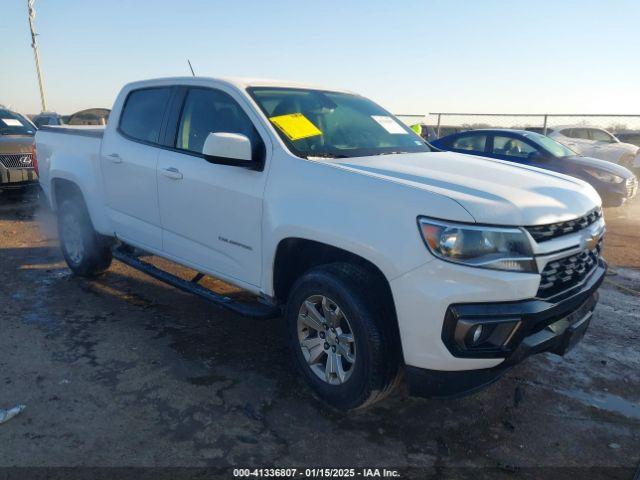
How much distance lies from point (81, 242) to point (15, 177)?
5.33 m

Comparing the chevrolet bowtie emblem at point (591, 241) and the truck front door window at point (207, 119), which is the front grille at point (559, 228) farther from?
the truck front door window at point (207, 119)

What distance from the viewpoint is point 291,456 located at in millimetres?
2623

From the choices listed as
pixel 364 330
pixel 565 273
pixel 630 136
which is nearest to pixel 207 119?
pixel 364 330

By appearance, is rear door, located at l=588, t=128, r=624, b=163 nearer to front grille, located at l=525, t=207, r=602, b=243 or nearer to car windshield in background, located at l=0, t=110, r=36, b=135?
front grille, located at l=525, t=207, r=602, b=243

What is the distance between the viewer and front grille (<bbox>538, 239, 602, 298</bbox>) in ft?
8.29

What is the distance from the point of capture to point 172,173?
381cm

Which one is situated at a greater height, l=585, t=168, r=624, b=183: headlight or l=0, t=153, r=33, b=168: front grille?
l=0, t=153, r=33, b=168: front grille

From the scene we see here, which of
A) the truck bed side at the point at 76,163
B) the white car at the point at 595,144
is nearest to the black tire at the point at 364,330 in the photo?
the truck bed side at the point at 76,163

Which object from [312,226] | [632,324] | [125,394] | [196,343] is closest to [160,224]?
[196,343]

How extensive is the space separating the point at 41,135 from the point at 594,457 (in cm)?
587

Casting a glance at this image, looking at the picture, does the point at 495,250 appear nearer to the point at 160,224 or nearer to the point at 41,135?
the point at 160,224

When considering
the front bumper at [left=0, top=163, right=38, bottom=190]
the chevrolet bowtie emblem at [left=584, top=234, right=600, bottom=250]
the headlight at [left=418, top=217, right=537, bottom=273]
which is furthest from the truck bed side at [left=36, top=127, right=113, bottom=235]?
the front bumper at [left=0, top=163, right=38, bottom=190]

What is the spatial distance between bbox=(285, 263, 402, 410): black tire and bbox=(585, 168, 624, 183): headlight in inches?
319

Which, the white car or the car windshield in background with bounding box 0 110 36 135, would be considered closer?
the car windshield in background with bounding box 0 110 36 135
